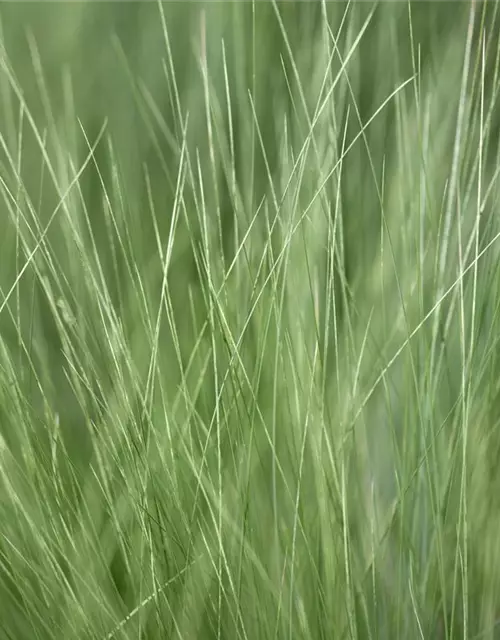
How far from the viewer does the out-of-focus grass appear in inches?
18.2

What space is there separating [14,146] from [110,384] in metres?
0.19

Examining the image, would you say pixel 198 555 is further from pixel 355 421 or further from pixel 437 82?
pixel 437 82

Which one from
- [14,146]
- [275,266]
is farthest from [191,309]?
[14,146]

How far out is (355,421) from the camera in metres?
0.48

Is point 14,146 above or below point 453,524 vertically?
above

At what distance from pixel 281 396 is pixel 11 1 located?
352 mm

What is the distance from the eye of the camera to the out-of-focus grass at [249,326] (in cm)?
46

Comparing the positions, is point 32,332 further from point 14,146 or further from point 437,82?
point 437,82

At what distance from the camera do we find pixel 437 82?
532 mm

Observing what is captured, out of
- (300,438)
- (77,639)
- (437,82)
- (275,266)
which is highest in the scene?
(437,82)

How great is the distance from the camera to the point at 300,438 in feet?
1.55

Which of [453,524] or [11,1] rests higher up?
[11,1]

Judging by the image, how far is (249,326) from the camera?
499 mm

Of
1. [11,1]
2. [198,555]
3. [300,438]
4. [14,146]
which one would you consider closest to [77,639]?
[198,555]
